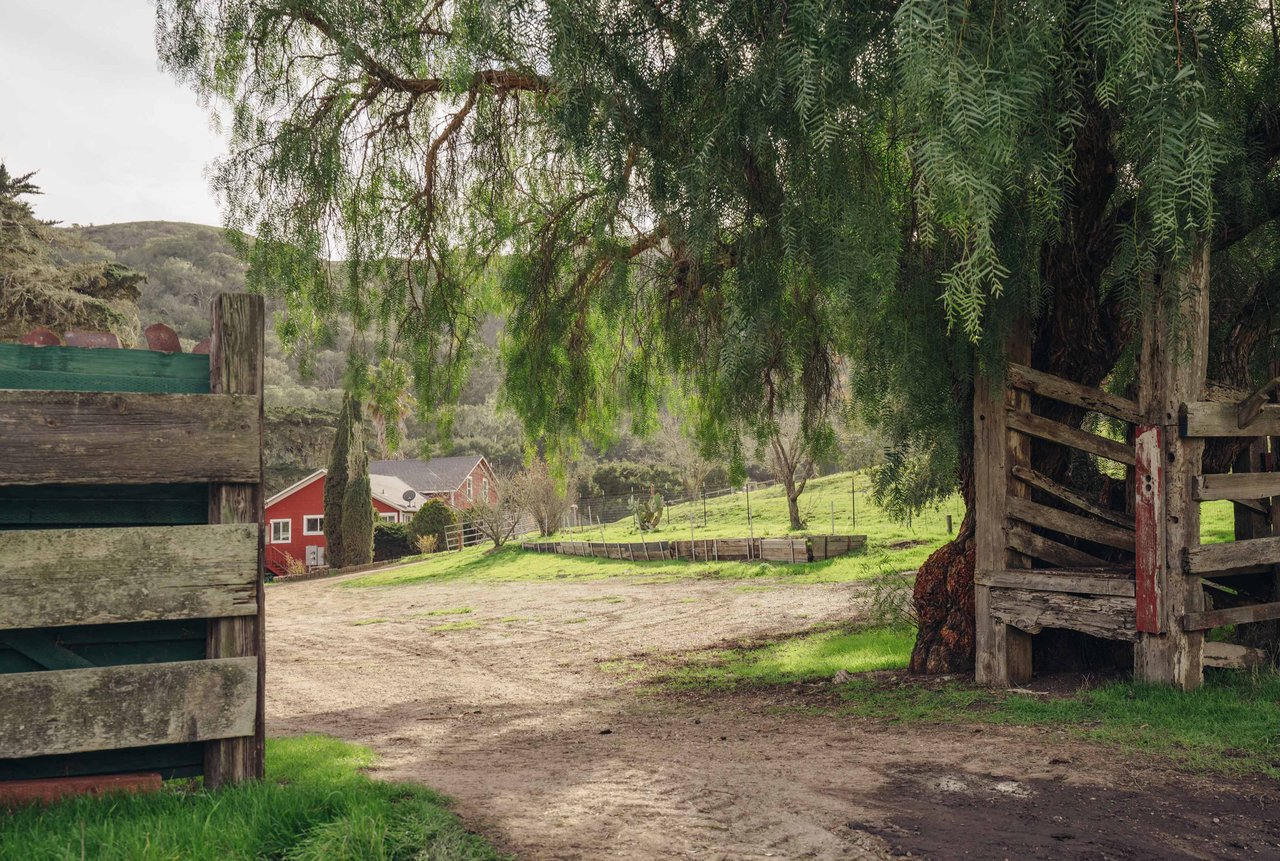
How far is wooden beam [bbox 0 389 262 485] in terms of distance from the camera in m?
3.63

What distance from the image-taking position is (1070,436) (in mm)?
7367

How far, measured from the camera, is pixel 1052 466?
8047 mm

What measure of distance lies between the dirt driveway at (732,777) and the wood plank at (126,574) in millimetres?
1456

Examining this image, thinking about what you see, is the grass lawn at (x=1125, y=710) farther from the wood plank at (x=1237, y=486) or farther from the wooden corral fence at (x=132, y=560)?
the wooden corral fence at (x=132, y=560)

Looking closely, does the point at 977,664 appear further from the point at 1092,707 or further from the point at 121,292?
the point at 121,292

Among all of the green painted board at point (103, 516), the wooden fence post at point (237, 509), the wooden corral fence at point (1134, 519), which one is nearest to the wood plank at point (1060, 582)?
the wooden corral fence at point (1134, 519)

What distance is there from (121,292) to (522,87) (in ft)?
60.5

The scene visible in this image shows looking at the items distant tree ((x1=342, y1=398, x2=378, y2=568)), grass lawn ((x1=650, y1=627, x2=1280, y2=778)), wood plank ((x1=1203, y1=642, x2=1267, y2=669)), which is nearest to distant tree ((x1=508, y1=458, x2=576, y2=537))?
distant tree ((x1=342, y1=398, x2=378, y2=568))

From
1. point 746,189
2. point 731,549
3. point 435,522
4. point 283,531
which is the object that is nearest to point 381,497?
point 283,531

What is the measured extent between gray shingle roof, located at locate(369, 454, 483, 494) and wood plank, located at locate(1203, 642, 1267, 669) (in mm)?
45519

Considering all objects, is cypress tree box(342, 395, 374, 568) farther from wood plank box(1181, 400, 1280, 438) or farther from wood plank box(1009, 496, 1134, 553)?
wood plank box(1181, 400, 1280, 438)

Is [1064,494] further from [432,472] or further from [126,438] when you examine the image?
[432,472]

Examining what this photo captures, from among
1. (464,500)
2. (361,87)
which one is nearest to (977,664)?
(361,87)

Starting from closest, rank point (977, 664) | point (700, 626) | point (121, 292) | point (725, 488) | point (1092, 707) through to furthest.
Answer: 1. point (1092, 707)
2. point (977, 664)
3. point (700, 626)
4. point (121, 292)
5. point (725, 488)
